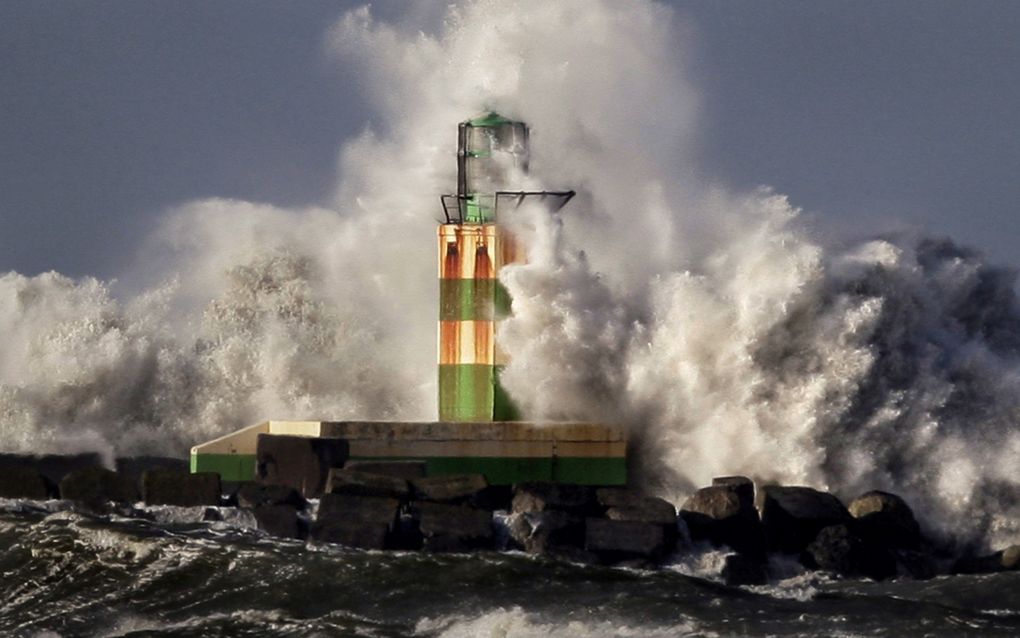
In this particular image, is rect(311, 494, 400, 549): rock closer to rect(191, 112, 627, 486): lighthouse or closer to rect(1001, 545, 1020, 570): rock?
rect(191, 112, 627, 486): lighthouse

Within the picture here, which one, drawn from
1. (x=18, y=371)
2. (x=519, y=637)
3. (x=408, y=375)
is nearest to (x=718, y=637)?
(x=519, y=637)

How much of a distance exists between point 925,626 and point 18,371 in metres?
14.9

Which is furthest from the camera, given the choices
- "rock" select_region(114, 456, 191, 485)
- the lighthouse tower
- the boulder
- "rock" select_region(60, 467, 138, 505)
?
"rock" select_region(114, 456, 191, 485)

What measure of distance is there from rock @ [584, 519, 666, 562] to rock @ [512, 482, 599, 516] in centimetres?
53

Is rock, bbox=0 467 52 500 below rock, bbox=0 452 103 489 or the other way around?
below

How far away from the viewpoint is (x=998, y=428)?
60.8 ft

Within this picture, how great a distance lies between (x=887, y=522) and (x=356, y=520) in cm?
429

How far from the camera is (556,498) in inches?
677

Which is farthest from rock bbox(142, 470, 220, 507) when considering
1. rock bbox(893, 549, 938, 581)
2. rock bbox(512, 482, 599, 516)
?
rock bbox(893, 549, 938, 581)

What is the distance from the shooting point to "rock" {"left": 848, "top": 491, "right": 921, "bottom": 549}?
17.3 metres

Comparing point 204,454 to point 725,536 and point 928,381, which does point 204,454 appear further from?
point 928,381

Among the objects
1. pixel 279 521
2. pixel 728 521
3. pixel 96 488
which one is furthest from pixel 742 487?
pixel 96 488

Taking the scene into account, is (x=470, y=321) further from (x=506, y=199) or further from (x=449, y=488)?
(x=449, y=488)

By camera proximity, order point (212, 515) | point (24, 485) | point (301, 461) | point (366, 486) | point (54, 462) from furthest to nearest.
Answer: point (54, 462), point (301, 461), point (24, 485), point (212, 515), point (366, 486)
